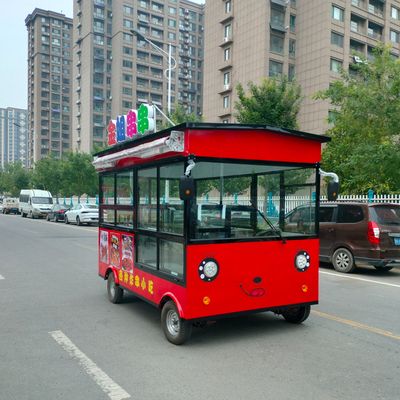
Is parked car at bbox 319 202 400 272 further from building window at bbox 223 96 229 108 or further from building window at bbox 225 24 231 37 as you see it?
building window at bbox 225 24 231 37

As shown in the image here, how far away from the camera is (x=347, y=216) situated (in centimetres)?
974

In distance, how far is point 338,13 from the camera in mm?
39062

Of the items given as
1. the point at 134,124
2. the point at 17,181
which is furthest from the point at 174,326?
the point at 17,181

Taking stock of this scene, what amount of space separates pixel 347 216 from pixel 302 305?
5.14 metres

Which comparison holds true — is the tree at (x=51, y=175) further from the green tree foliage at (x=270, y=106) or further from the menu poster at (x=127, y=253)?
the menu poster at (x=127, y=253)

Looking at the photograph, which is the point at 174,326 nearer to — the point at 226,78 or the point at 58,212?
the point at 58,212

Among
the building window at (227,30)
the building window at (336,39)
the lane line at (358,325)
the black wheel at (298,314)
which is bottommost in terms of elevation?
the lane line at (358,325)

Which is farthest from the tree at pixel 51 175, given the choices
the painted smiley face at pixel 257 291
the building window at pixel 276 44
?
the painted smiley face at pixel 257 291

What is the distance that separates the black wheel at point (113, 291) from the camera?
650cm

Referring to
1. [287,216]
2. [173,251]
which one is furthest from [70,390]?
[287,216]

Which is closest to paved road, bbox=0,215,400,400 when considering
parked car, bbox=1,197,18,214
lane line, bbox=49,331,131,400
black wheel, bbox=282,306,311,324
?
lane line, bbox=49,331,131,400

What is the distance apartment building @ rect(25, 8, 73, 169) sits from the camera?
3708 inches

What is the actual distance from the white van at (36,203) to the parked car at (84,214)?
27.2 ft

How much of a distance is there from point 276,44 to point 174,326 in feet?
131
